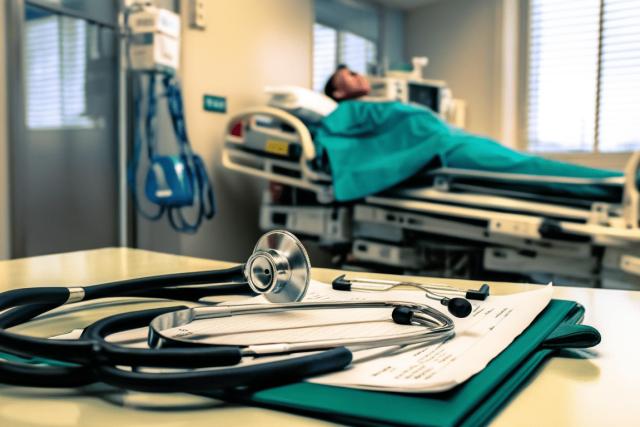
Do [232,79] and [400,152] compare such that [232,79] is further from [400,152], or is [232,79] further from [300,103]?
[400,152]

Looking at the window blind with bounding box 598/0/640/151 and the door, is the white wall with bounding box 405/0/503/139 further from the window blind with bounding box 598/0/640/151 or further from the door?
the door

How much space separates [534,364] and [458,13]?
4772mm

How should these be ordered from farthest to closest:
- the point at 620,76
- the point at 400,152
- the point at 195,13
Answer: the point at 620,76
the point at 195,13
the point at 400,152

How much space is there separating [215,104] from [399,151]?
3.89ft

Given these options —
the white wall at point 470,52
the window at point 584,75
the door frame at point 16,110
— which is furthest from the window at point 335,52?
the door frame at point 16,110

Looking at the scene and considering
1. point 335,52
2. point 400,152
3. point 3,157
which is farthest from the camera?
point 335,52

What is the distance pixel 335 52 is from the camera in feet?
14.5

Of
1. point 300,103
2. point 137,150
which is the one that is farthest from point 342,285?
point 300,103

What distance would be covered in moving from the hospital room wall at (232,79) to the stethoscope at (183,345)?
2730 mm

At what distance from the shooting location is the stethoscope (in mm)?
329

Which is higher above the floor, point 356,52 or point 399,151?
point 356,52

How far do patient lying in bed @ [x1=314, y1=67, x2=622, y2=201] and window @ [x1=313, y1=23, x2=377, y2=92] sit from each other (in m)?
1.38

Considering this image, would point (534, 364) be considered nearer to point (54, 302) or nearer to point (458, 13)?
point (54, 302)

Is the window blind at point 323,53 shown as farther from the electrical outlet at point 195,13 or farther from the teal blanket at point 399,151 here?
the teal blanket at point 399,151
